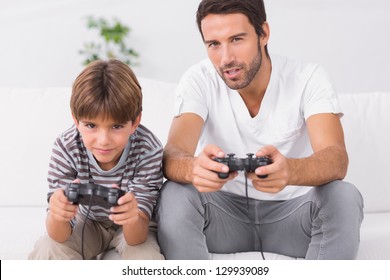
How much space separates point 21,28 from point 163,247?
7.12ft

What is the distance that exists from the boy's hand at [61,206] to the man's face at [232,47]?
22.1 inches

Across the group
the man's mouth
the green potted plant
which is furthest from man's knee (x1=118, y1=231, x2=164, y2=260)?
the green potted plant

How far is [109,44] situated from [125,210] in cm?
213

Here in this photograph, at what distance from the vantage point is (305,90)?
70.3 inches

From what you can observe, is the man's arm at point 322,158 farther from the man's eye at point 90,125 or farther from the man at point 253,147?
the man's eye at point 90,125

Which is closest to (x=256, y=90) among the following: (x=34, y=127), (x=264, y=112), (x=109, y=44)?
(x=264, y=112)

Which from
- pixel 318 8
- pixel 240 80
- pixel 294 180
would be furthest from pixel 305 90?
pixel 318 8

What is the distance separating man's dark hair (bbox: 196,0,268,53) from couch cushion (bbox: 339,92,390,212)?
58cm

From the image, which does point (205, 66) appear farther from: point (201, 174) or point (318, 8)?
point (318, 8)

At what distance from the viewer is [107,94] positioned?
1517mm

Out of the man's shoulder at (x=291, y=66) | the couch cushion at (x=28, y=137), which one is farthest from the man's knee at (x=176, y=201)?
the couch cushion at (x=28, y=137)

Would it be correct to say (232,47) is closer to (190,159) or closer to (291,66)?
(291,66)

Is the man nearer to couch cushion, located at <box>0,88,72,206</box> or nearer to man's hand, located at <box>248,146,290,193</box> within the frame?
man's hand, located at <box>248,146,290,193</box>

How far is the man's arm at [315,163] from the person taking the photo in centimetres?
145
